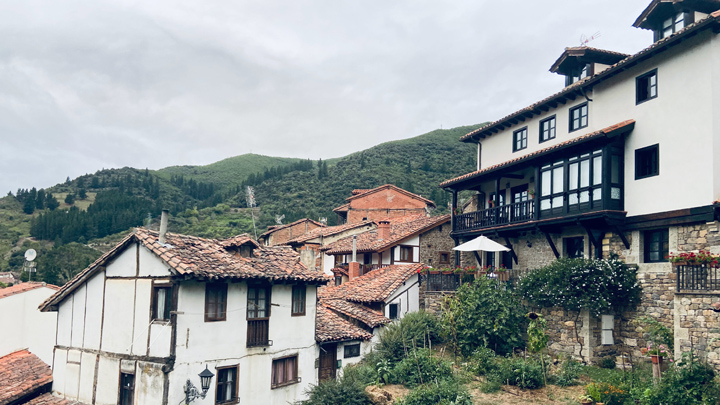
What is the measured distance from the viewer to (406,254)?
32.2m

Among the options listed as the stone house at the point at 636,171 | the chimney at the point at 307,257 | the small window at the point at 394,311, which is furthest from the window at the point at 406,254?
the stone house at the point at 636,171

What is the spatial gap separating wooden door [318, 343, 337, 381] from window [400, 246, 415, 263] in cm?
1075

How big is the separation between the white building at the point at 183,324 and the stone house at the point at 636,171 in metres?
9.76

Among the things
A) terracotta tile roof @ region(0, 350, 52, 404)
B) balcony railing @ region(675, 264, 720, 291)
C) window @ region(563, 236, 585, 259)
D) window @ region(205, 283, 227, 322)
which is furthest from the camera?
window @ region(563, 236, 585, 259)

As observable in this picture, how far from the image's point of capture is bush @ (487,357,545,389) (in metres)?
17.1

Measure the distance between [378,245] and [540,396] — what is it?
1625cm

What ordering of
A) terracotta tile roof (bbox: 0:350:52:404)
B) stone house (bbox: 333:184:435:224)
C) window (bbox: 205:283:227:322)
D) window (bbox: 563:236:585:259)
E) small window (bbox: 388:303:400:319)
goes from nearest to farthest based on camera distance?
1. window (bbox: 205:283:227:322)
2. terracotta tile roof (bbox: 0:350:52:404)
3. window (bbox: 563:236:585:259)
4. small window (bbox: 388:303:400:319)
5. stone house (bbox: 333:184:435:224)

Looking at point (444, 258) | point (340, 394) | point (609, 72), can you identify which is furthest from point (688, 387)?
point (444, 258)

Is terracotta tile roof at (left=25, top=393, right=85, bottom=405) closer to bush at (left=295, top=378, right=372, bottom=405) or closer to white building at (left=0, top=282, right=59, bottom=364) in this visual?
white building at (left=0, top=282, right=59, bottom=364)

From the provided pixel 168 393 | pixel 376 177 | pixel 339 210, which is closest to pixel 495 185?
pixel 168 393

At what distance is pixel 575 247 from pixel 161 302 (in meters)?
15.8

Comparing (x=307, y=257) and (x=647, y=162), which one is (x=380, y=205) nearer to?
(x=307, y=257)

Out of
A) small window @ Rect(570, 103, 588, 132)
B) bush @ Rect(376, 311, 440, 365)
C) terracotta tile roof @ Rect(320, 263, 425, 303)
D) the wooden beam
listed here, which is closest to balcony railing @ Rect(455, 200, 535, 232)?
the wooden beam

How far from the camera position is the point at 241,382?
717 inches
